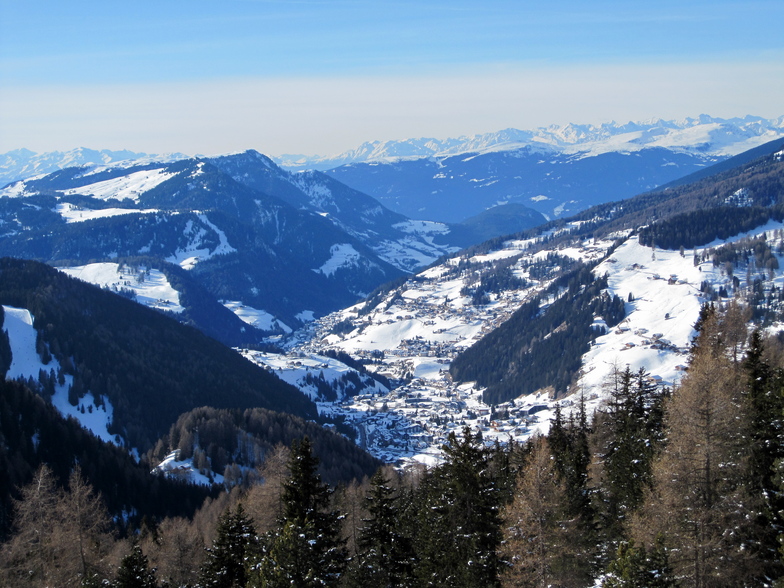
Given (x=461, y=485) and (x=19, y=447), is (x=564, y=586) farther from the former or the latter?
(x=19, y=447)

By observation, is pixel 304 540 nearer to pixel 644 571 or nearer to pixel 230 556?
pixel 230 556

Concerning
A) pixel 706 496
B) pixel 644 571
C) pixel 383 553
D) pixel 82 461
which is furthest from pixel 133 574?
pixel 82 461

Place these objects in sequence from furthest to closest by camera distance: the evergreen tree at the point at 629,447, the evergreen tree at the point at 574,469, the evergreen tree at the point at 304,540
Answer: the evergreen tree at the point at 574,469 < the evergreen tree at the point at 629,447 < the evergreen tree at the point at 304,540

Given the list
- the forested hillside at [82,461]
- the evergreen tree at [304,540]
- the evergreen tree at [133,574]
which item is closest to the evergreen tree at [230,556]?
the evergreen tree at [133,574]

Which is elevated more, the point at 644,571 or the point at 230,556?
the point at 644,571

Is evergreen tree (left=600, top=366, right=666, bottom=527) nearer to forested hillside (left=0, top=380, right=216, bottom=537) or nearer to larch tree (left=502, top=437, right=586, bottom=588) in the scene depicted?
larch tree (left=502, top=437, right=586, bottom=588)

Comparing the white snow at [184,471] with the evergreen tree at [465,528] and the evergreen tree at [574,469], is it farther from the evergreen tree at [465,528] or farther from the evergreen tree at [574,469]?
the evergreen tree at [465,528]

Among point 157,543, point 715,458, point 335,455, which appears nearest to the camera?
point 715,458

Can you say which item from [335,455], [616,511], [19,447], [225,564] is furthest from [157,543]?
[335,455]
